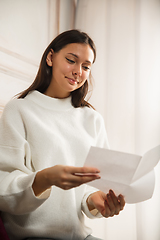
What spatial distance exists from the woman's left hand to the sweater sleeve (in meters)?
0.24

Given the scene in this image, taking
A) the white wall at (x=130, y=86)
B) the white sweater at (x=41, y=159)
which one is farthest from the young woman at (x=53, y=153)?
the white wall at (x=130, y=86)

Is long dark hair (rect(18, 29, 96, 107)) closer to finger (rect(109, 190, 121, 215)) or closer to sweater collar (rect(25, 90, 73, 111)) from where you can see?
sweater collar (rect(25, 90, 73, 111))

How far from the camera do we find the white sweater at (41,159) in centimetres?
88

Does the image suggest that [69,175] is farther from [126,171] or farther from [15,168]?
[15,168]

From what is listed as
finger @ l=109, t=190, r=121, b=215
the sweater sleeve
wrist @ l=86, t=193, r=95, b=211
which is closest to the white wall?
wrist @ l=86, t=193, r=95, b=211

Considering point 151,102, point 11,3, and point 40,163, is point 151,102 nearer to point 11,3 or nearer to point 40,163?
point 40,163

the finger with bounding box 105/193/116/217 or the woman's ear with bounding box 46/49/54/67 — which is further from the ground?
the woman's ear with bounding box 46/49/54/67

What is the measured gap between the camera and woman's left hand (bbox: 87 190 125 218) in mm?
915

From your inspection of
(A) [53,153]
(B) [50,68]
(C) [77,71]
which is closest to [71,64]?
(C) [77,71]

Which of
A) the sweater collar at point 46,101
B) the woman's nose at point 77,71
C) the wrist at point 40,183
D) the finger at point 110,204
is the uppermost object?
the woman's nose at point 77,71

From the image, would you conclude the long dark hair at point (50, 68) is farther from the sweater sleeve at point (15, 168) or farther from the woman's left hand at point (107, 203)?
the woman's left hand at point (107, 203)

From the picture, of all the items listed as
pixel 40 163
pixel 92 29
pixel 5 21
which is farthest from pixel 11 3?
pixel 40 163

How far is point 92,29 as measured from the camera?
211 cm

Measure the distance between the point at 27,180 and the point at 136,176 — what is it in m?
0.34
